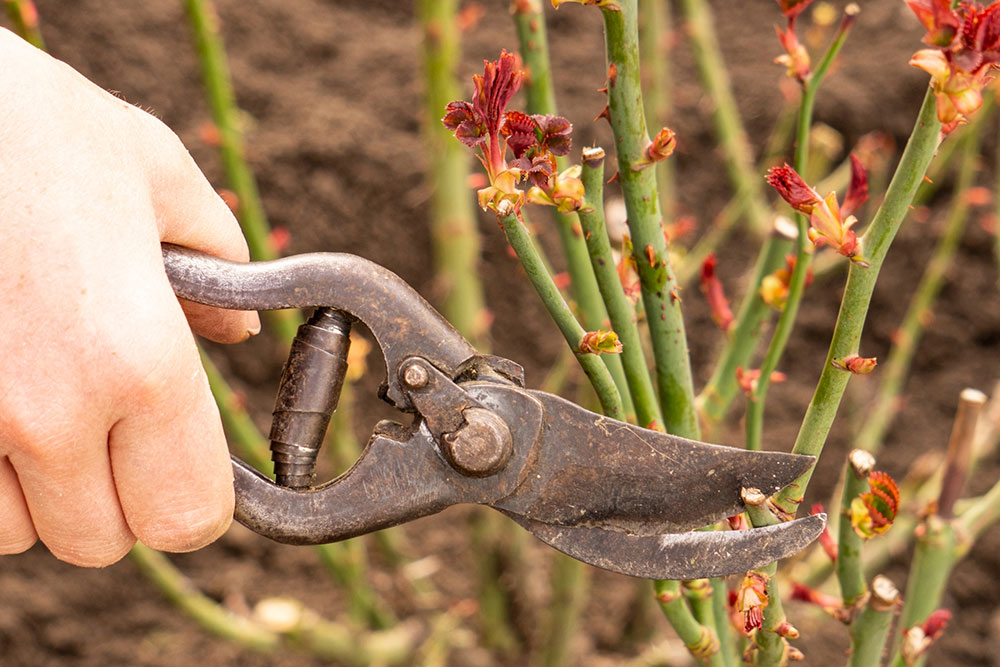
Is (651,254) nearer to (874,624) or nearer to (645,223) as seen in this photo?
(645,223)

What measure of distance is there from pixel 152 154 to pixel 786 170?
1.70ft

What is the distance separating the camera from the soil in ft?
6.49

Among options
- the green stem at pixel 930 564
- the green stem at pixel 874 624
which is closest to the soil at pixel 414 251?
the green stem at pixel 930 564

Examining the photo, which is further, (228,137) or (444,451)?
(228,137)

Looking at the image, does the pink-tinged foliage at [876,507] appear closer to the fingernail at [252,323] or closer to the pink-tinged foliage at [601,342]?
the pink-tinged foliage at [601,342]

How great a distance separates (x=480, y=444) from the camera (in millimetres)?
793

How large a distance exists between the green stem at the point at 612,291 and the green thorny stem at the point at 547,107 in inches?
4.7

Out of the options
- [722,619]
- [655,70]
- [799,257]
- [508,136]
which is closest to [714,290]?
[799,257]

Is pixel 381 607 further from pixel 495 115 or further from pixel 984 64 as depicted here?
pixel 984 64

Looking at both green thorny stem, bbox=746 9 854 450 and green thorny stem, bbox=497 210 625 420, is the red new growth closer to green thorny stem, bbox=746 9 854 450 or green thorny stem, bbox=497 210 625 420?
green thorny stem, bbox=746 9 854 450

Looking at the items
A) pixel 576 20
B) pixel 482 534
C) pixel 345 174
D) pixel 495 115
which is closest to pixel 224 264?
pixel 495 115

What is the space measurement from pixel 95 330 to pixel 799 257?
0.68m

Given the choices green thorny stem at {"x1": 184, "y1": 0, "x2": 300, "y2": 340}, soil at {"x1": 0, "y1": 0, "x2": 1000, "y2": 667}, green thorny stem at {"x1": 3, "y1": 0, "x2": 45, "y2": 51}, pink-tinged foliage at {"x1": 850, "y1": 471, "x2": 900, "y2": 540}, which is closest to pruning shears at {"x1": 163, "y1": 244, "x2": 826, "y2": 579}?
pink-tinged foliage at {"x1": 850, "y1": 471, "x2": 900, "y2": 540}

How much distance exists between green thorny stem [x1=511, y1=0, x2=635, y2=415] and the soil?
0.92 metres
